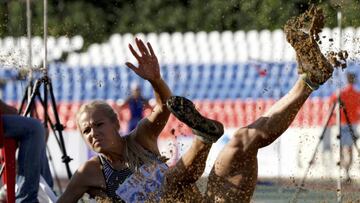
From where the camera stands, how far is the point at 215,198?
19.9ft

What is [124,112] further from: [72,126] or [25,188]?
[25,188]

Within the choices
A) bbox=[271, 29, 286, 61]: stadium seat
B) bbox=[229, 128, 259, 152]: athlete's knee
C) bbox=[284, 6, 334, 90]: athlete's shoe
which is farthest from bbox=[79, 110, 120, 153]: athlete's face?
bbox=[271, 29, 286, 61]: stadium seat

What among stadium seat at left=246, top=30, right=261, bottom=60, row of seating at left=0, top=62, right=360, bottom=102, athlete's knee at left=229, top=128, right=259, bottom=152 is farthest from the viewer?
row of seating at left=0, top=62, right=360, bottom=102

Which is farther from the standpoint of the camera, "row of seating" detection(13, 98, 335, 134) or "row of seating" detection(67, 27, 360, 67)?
"row of seating" detection(67, 27, 360, 67)

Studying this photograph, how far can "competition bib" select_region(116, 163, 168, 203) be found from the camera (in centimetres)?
640

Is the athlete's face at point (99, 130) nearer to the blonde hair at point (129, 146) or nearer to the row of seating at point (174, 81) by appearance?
the blonde hair at point (129, 146)

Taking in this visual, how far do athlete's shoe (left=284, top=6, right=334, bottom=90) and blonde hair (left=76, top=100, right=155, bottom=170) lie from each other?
1174mm

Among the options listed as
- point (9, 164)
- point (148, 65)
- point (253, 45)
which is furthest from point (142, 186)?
point (253, 45)

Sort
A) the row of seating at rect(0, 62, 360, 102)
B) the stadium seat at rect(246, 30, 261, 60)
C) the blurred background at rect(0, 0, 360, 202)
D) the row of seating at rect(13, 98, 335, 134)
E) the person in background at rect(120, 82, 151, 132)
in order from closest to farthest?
the blurred background at rect(0, 0, 360, 202)
the row of seating at rect(13, 98, 335, 134)
the person in background at rect(120, 82, 151, 132)
the stadium seat at rect(246, 30, 261, 60)
the row of seating at rect(0, 62, 360, 102)

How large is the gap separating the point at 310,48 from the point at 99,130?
4.39 ft

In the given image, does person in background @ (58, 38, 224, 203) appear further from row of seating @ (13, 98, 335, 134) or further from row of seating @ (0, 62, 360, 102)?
row of seating @ (0, 62, 360, 102)

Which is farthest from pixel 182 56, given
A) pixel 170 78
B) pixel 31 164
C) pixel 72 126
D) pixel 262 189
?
pixel 31 164

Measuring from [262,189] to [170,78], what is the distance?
299cm

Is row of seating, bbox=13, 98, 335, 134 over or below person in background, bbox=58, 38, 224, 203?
below
